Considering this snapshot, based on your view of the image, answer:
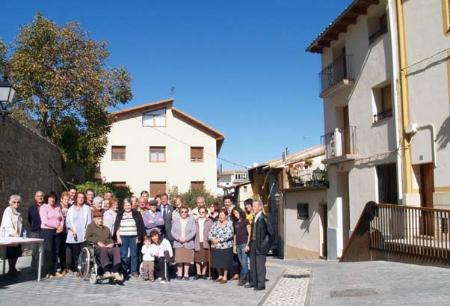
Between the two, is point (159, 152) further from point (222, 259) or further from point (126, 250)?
point (222, 259)

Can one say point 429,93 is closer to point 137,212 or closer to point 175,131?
point 137,212

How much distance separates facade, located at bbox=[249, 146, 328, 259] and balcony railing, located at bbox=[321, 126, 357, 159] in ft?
4.94

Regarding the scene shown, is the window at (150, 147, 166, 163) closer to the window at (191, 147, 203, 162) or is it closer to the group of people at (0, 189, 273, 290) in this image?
the window at (191, 147, 203, 162)

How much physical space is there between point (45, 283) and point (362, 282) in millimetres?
6133

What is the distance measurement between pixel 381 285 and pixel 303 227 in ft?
48.3

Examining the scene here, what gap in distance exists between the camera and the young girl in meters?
10.5

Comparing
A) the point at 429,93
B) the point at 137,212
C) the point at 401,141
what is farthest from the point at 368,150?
the point at 137,212

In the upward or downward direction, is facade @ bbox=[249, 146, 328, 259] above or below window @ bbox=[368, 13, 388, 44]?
below

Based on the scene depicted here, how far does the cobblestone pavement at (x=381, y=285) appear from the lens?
8109 mm

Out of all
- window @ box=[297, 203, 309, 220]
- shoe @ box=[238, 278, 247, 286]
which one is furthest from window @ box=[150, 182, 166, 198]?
shoe @ box=[238, 278, 247, 286]

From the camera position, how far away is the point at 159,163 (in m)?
40.5

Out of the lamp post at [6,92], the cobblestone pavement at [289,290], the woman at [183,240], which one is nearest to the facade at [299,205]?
the cobblestone pavement at [289,290]

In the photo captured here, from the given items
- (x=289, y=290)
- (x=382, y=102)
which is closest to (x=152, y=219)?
(x=289, y=290)

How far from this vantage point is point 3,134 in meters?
12.2
